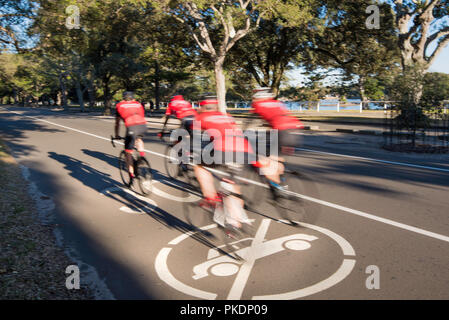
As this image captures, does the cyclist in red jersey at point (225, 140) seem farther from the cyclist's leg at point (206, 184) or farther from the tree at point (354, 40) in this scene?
the tree at point (354, 40)

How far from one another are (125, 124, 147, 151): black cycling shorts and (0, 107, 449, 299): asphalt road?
101 cm

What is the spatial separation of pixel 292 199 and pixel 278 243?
2.86 feet

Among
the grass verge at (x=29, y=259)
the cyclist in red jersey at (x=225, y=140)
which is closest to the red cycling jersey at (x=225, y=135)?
the cyclist in red jersey at (x=225, y=140)

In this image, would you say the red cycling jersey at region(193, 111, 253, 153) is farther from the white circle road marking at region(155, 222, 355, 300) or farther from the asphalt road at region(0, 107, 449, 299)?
the white circle road marking at region(155, 222, 355, 300)

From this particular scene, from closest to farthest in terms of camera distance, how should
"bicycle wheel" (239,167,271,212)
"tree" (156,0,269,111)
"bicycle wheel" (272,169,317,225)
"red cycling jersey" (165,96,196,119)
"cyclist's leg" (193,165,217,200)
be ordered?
"cyclist's leg" (193,165,217,200)
"bicycle wheel" (272,169,317,225)
"bicycle wheel" (239,167,271,212)
"red cycling jersey" (165,96,196,119)
"tree" (156,0,269,111)

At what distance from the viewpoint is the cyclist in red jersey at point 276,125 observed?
5312 millimetres

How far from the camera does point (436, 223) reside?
17.2 feet

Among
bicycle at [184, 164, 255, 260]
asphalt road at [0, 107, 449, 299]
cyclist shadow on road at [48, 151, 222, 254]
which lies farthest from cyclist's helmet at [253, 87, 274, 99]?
cyclist shadow on road at [48, 151, 222, 254]

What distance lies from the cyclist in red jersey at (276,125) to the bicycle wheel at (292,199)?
15cm

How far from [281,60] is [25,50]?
19.0 metres

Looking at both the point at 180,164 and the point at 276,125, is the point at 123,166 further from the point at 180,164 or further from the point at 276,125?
the point at 276,125

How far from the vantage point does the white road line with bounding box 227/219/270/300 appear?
11.5ft
